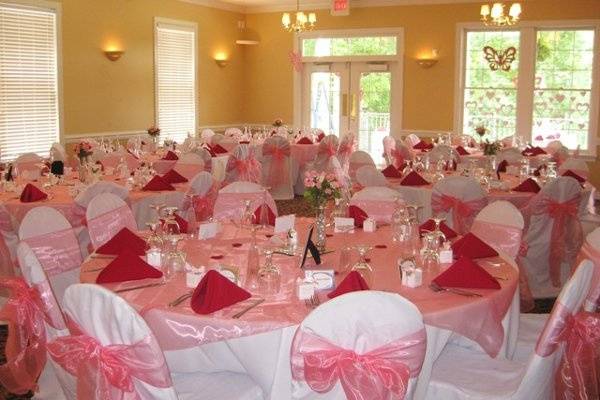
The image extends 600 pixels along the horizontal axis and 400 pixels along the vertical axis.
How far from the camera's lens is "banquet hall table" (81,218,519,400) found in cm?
271

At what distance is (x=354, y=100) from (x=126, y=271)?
1107cm

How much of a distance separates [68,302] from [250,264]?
0.88 metres

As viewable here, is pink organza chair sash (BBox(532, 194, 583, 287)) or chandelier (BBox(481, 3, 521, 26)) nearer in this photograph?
pink organza chair sash (BBox(532, 194, 583, 287))

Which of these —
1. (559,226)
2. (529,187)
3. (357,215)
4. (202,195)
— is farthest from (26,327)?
(529,187)

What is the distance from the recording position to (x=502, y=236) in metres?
4.06

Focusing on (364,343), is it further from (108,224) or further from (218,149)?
(218,149)

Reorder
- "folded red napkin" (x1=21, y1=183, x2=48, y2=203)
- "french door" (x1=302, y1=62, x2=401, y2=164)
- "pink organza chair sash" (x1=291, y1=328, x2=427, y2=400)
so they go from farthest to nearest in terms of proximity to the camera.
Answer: "french door" (x1=302, y1=62, x2=401, y2=164) → "folded red napkin" (x1=21, y1=183, x2=48, y2=203) → "pink organza chair sash" (x1=291, y1=328, x2=427, y2=400)

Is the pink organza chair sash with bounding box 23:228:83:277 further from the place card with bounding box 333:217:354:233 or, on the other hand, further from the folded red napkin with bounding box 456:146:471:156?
the folded red napkin with bounding box 456:146:471:156

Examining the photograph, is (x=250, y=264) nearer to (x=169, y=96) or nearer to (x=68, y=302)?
(x=68, y=302)

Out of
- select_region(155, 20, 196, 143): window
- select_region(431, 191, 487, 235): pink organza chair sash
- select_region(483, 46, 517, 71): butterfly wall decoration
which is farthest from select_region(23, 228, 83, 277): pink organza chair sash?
select_region(483, 46, 517, 71): butterfly wall decoration

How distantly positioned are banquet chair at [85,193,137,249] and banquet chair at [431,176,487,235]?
2.42 m

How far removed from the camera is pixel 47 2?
9.78 metres

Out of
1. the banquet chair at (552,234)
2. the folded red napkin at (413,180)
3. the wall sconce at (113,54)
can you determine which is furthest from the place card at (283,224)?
the wall sconce at (113,54)

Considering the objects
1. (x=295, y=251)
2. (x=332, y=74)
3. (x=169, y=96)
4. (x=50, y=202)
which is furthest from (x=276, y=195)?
(x=295, y=251)
